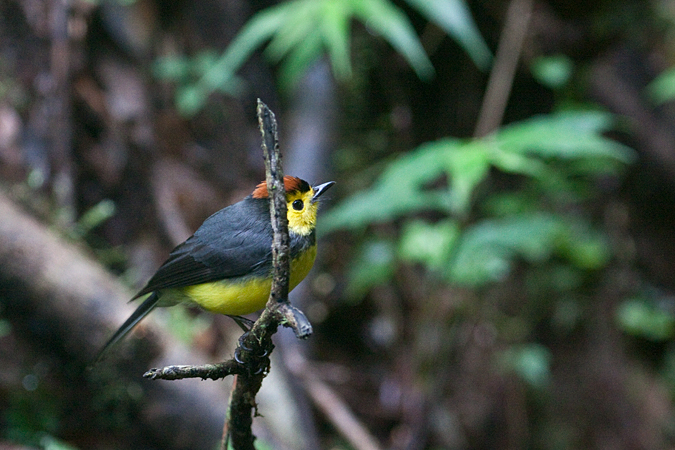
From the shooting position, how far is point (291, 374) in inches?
132

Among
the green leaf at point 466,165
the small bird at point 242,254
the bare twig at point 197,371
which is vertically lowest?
the bare twig at point 197,371

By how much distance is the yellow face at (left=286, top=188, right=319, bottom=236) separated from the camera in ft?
5.23

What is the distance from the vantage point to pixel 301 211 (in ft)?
5.25

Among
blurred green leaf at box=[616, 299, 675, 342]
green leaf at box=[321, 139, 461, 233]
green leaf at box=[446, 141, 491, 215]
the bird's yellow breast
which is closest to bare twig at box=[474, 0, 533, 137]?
green leaf at box=[321, 139, 461, 233]

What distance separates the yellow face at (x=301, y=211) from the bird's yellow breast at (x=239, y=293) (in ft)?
0.21

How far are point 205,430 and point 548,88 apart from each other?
449 centimetres

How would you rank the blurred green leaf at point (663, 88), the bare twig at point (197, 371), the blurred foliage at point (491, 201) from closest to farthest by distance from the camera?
the bare twig at point (197, 371), the blurred foliage at point (491, 201), the blurred green leaf at point (663, 88)

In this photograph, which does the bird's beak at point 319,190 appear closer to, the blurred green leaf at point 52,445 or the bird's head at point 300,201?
the bird's head at point 300,201

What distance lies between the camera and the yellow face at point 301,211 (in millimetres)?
1595

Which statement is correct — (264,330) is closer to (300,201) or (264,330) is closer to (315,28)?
(300,201)

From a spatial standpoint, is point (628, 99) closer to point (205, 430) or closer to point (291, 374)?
point (291, 374)

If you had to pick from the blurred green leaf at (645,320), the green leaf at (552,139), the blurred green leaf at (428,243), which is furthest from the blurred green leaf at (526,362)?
the green leaf at (552,139)

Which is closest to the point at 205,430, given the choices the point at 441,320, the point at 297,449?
the point at 297,449

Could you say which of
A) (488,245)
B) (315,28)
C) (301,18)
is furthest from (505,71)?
(301,18)
